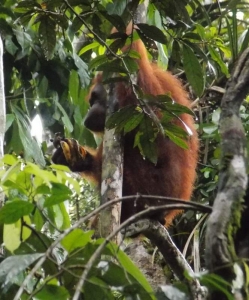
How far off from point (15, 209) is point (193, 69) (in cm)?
128

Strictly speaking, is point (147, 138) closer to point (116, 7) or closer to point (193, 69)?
point (193, 69)

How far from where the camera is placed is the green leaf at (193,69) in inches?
89.6

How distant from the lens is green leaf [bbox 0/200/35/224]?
3.96 feet

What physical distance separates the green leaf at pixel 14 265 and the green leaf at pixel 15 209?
0.27ft

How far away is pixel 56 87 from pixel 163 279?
145 centimetres

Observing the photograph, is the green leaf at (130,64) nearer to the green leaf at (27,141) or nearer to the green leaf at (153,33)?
the green leaf at (153,33)

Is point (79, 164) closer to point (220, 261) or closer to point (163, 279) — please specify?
point (163, 279)

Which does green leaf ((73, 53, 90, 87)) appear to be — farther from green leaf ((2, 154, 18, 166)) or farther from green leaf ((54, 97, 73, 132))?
green leaf ((2, 154, 18, 166))

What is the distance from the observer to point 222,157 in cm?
118

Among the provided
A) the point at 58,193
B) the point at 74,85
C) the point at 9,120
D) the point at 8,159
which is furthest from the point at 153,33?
the point at 74,85

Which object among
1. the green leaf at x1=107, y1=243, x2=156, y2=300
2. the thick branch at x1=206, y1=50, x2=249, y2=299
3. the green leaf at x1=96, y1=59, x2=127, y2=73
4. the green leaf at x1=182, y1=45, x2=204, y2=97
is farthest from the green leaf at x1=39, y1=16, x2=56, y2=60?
the green leaf at x1=107, y1=243, x2=156, y2=300

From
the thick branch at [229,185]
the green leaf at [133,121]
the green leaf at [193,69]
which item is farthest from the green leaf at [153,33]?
the thick branch at [229,185]

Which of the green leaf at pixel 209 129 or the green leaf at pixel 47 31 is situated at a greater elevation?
the green leaf at pixel 47 31

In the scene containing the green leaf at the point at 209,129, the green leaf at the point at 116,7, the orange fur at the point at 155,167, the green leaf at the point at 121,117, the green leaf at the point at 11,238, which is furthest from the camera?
the green leaf at the point at 209,129
